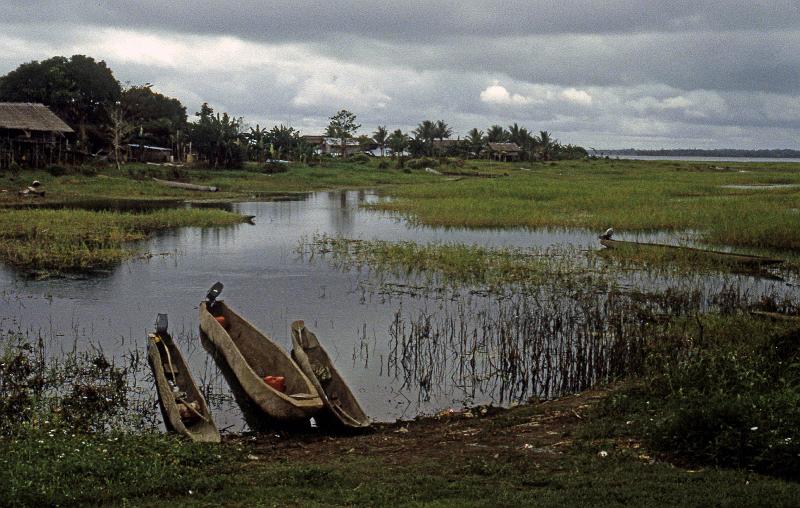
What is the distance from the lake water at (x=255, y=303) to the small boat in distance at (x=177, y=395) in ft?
1.71

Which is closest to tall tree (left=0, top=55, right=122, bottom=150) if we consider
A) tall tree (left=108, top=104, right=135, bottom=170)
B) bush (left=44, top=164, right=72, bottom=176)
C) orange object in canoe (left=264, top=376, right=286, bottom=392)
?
tall tree (left=108, top=104, right=135, bottom=170)

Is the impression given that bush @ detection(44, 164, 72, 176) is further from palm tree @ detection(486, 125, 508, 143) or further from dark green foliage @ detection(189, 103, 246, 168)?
palm tree @ detection(486, 125, 508, 143)

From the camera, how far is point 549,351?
11.6 meters

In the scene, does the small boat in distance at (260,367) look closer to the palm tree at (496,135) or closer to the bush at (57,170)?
the bush at (57,170)

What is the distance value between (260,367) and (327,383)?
1.70 meters

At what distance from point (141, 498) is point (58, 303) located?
417 inches

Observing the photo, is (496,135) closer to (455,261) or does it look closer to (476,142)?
(476,142)

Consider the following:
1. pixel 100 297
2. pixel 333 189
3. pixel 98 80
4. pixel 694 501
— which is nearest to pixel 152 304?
pixel 100 297

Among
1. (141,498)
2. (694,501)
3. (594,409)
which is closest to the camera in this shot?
(694,501)

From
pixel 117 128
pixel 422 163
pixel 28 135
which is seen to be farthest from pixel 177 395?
pixel 422 163

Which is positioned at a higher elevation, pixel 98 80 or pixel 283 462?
pixel 98 80

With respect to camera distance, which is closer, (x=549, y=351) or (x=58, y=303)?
(x=549, y=351)

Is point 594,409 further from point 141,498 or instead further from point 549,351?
point 141,498

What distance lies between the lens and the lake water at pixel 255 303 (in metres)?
11.1
